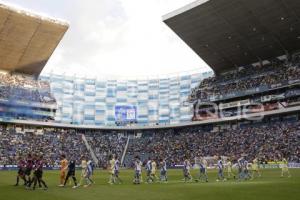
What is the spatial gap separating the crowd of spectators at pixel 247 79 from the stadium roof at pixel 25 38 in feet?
118

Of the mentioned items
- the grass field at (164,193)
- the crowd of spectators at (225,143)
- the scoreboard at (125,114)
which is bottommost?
the grass field at (164,193)

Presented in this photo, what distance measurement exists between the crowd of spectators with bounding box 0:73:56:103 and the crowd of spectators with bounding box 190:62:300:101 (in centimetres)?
3811

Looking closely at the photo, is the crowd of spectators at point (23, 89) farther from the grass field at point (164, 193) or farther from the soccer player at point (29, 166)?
→ the grass field at point (164, 193)

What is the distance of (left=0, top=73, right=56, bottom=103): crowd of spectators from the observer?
83.8 m

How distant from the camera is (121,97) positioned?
447ft

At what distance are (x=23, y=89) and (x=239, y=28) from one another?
51.8 meters

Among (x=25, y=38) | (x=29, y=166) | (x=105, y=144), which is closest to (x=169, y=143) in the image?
(x=105, y=144)

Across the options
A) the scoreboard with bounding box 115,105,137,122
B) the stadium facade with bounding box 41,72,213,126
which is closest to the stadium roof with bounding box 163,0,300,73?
the scoreboard with bounding box 115,105,137,122

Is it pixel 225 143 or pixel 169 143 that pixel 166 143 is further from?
pixel 225 143

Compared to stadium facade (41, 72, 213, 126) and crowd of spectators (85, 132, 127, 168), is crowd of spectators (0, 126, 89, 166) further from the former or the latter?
stadium facade (41, 72, 213, 126)

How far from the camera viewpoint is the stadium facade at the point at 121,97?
12725 centimetres

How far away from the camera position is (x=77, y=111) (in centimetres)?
12875

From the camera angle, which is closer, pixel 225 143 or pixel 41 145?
pixel 225 143

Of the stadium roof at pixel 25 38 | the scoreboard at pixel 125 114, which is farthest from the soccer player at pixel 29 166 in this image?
the scoreboard at pixel 125 114
